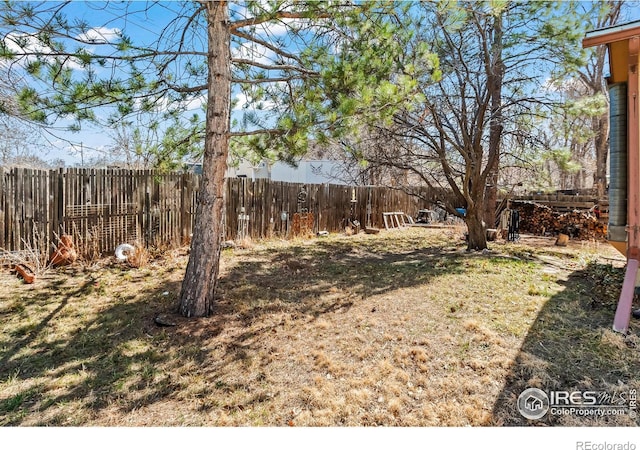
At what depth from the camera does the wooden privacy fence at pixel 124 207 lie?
516 centimetres

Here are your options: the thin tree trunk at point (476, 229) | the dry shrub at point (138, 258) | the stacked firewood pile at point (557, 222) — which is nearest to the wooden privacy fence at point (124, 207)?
the dry shrub at point (138, 258)

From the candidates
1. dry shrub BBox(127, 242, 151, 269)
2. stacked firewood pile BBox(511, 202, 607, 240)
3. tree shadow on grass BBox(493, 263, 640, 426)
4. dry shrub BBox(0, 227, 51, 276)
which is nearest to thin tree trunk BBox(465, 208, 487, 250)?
tree shadow on grass BBox(493, 263, 640, 426)

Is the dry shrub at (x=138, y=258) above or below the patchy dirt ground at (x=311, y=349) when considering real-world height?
above

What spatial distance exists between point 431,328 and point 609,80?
3.77 m

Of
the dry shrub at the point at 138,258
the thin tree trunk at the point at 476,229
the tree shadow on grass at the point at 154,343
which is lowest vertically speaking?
the tree shadow on grass at the point at 154,343

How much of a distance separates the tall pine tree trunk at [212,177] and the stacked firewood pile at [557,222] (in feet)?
33.3

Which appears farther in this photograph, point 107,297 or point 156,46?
point 107,297

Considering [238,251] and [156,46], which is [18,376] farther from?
[238,251]

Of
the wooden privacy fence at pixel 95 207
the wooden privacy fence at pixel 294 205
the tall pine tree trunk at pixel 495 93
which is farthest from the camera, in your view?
the wooden privacy fence at pixel 294 205

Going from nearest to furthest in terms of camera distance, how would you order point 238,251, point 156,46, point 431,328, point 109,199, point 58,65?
point 431,328
point 58,65
point 156,46
point 109,199
point 238,251

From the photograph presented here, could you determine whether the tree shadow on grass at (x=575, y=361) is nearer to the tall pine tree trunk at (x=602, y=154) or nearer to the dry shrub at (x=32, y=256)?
the dry shrub at (x=32, y=256)

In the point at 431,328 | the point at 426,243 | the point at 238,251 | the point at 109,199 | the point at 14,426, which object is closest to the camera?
the point at 14,426

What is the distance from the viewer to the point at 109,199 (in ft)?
20.0

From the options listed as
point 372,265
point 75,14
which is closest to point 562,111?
point 372,265
